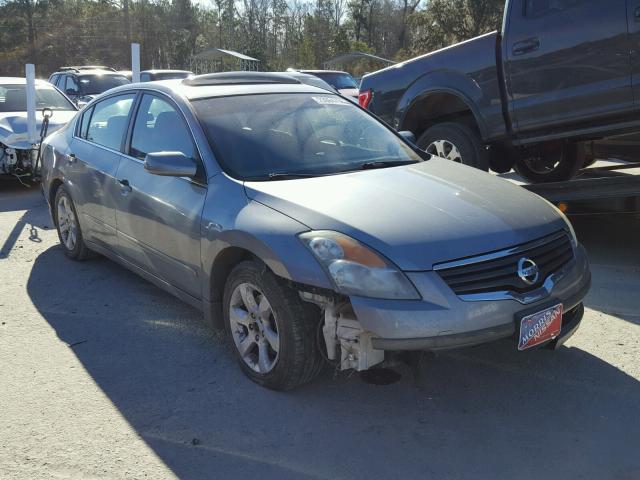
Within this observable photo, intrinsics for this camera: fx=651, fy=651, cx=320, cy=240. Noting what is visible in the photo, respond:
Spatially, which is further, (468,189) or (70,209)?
(70,209)

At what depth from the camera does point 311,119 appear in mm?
4371

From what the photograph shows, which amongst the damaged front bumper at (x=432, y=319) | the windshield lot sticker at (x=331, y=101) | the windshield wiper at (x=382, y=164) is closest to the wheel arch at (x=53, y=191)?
the windshield lot sticker at (x=331, y=101)

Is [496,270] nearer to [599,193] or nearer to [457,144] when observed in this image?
[599,193]

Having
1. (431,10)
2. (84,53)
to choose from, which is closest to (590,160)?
(431,10)

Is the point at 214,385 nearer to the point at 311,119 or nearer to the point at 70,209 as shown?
the point at 311,119

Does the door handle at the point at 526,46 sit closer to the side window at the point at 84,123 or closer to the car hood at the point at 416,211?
the car hood at the point at 416,211

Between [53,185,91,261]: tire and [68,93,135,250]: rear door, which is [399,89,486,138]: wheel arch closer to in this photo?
[68,93,135,250]: rear door

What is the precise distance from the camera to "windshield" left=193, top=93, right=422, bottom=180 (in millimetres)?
3891

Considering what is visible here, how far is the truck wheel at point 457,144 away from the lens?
6.45 meters

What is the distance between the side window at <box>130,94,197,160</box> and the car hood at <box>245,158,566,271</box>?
2.57 feet

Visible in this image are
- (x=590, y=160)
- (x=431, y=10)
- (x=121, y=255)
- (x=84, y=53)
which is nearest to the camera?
(x=121, y=255)

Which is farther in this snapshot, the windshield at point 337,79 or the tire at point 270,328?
the windshield at point 337,79

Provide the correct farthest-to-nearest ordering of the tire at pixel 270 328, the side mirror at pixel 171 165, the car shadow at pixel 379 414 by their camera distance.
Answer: the side mirror at pixel 171 165 → the tire at pixel 270 328 → the car shadow at pixel 379 414

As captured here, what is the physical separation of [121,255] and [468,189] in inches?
105
